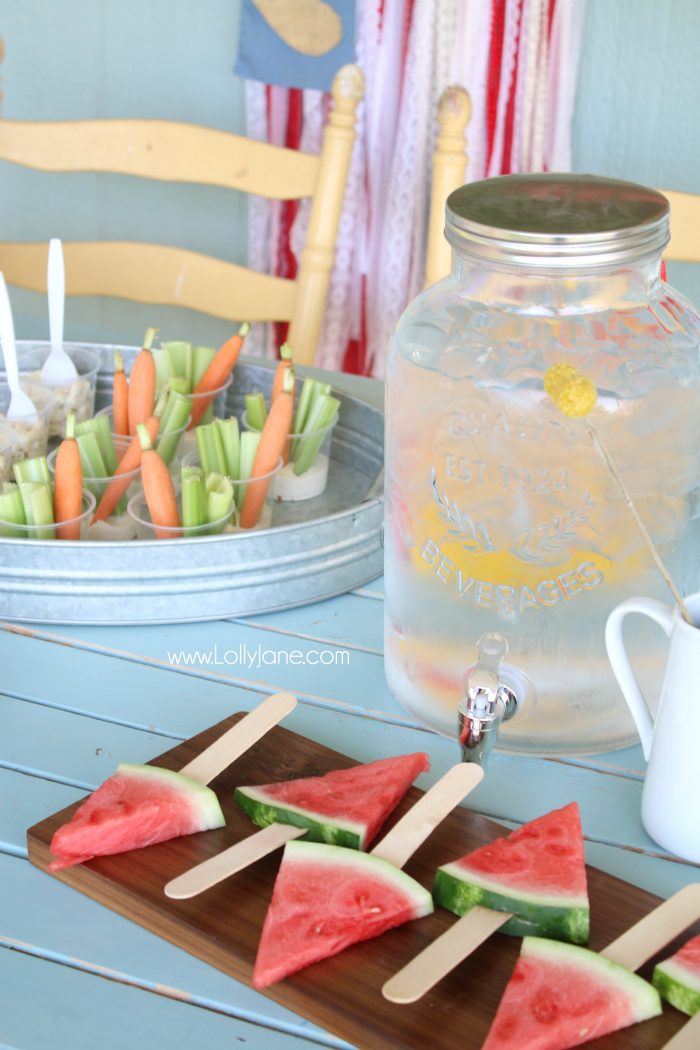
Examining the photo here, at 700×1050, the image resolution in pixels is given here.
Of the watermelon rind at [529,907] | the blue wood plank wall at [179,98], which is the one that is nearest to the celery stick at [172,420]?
the watermelon rind at [529,907]

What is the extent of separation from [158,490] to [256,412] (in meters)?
0.22

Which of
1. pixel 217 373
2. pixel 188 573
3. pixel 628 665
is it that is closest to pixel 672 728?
pixel 628 665

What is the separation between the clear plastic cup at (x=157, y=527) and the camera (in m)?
1.09

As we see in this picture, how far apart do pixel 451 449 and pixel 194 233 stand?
6.49 feet

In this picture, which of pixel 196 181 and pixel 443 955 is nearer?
pixel 443 955

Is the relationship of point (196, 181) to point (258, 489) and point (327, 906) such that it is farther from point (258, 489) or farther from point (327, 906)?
point (327, 906)

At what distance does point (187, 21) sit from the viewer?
2551 mm

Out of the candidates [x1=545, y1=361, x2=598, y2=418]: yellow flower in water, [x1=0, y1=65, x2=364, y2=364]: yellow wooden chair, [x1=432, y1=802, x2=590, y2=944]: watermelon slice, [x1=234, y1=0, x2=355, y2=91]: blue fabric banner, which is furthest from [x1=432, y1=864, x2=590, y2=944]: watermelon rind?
[x1=234, y1=0, x2=355, y2=91]: blue fabric banner

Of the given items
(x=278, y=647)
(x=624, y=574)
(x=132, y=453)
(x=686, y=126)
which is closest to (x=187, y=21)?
(x=686, y=126)

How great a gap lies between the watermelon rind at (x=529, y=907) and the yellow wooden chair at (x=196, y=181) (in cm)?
125

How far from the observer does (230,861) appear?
2.44ft

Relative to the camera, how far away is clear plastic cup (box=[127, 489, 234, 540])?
3.57 feet

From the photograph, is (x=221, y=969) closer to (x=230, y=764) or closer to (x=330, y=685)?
(x=230, y=764)

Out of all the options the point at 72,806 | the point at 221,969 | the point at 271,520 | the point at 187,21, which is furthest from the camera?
the point at 187,21
